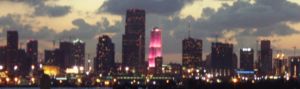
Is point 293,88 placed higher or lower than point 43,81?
lower

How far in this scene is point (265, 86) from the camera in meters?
134

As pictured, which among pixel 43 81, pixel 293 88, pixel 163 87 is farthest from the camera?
pixel 163 87

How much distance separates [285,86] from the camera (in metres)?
131

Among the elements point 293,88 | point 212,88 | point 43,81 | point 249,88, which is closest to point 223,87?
point 212,88

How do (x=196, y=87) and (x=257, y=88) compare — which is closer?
(x=257, y=88)

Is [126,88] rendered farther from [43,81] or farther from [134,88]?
[43,81]

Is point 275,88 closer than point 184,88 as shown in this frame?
Yes

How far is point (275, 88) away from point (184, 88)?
23620mm

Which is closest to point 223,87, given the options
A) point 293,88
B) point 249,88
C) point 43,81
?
point 249,88

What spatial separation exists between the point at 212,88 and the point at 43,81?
13417 cm

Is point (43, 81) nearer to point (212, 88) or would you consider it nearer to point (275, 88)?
point (275, 88)

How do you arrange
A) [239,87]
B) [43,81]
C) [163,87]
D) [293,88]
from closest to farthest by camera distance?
[43,81]
[293,88]
[239,87]
[163,87]

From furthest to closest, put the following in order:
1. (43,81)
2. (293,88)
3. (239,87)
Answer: (239,87), (293,88), (43,81)

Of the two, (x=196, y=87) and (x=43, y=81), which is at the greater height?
(x=43, y=81)
